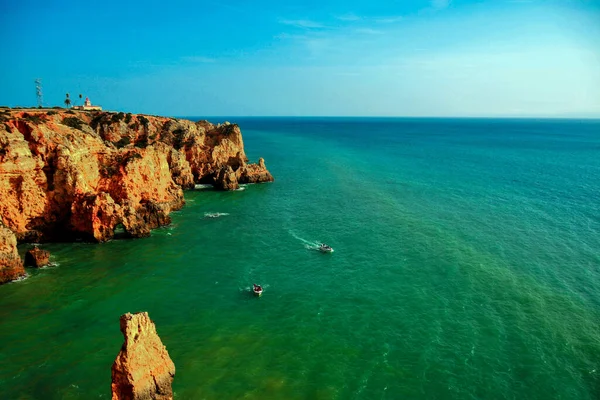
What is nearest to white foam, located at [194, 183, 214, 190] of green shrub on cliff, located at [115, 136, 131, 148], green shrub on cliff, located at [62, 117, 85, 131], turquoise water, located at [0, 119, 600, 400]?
turquoise water, located at [0, 119, 600, 400]

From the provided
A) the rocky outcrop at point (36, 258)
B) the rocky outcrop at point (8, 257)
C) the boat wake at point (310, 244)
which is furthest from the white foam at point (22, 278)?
the boat wake at point (310, 244)

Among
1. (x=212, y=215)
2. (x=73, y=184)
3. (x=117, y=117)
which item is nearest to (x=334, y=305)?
(x=212, y=215)

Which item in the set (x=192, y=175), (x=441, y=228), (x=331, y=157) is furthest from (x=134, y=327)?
(x=331, y=157)

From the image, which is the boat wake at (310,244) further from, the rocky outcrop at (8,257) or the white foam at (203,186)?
the white foam at (203,186)

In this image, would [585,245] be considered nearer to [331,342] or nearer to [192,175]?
[331,342]

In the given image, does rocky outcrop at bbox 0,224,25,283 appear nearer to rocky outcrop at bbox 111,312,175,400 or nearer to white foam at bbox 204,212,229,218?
rocky outcrop at bbox 111,312,175,400
